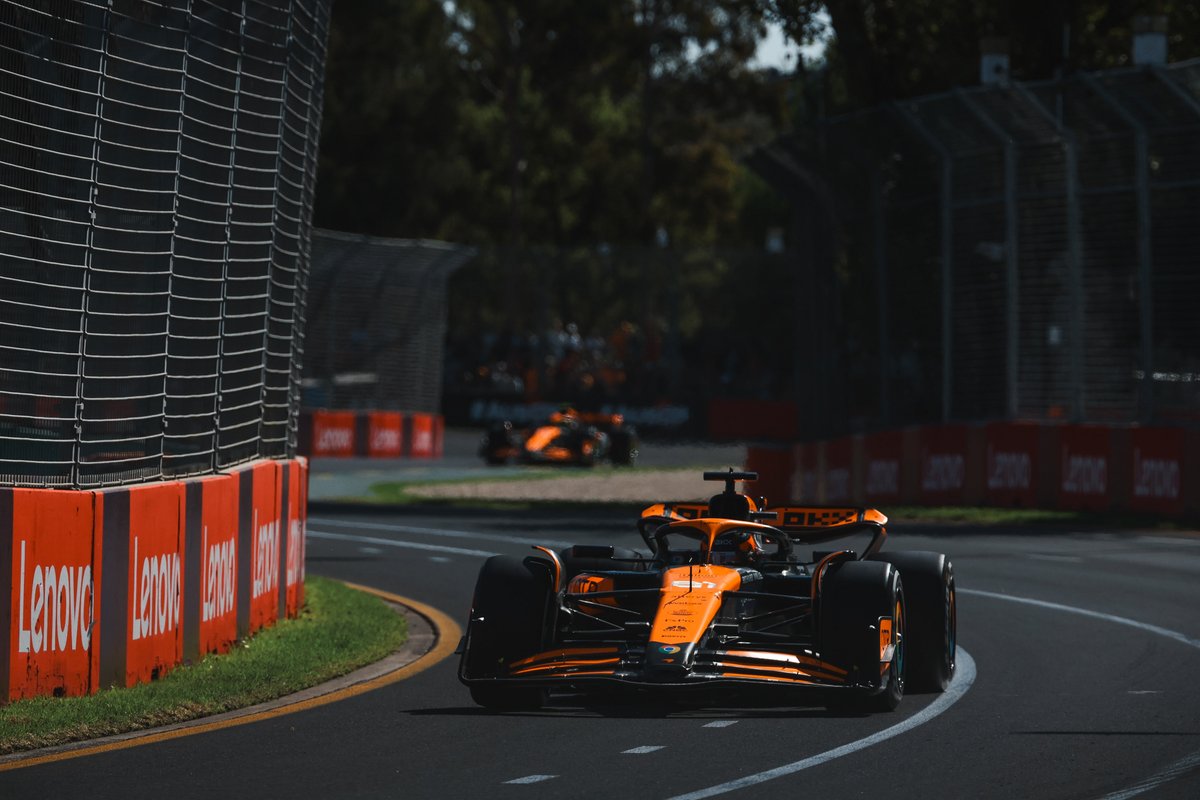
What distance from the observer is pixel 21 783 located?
26.6 feet

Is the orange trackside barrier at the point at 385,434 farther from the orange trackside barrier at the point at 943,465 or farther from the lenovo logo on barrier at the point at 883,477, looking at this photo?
the orange trackside barrier at the point at 943,465

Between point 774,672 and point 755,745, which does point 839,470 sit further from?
point 755,745

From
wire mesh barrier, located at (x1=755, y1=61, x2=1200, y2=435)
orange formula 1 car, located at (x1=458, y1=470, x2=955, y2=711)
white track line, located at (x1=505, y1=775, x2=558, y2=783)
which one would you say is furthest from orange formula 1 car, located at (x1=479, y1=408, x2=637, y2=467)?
white track line, located at (x1=505, y1=775, x2=558, y2=783)

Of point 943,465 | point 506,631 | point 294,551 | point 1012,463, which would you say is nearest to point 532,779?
point 506,631

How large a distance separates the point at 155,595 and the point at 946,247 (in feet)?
54.1

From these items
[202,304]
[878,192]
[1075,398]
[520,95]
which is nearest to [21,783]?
[202,304]

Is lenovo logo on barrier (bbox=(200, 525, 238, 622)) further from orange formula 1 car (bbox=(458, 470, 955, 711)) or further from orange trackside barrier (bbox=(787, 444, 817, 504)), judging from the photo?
orange trackside barrier (bbox=(787, 444, 817, 504))

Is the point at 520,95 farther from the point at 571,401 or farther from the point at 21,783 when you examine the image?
the point at 21,783

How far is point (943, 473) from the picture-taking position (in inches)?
1011

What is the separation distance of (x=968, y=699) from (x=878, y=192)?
17441mm

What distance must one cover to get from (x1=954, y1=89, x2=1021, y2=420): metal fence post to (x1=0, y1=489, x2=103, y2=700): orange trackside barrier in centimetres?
1615

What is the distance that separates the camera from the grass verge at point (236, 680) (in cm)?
929

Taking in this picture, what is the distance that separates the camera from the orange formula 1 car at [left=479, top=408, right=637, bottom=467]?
3822cm

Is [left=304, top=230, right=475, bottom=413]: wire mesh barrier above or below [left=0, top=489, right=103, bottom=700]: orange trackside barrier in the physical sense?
above
